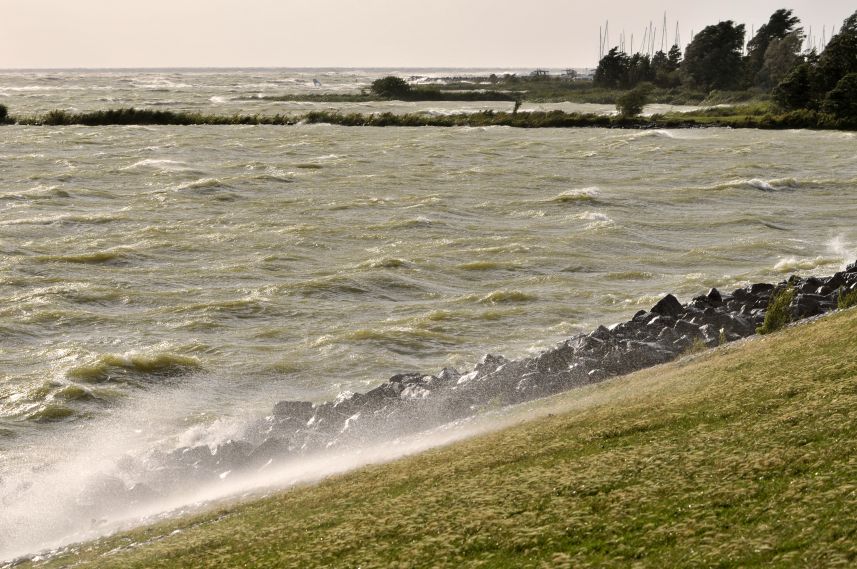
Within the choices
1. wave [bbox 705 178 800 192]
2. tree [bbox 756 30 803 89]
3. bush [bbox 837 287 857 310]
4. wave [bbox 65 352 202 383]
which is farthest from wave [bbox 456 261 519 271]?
tree [bbox 756 30 803 89]

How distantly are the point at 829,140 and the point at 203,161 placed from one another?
4744 centimetres

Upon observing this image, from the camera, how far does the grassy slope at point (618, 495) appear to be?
8.76m

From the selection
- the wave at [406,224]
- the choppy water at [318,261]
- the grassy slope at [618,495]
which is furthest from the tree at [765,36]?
the grassy slope at [618,495]

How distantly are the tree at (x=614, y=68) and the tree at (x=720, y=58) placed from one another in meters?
19.1

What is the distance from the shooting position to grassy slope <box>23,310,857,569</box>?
876 centimetres

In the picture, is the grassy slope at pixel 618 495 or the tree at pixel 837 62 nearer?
the grassy slope at pixel 618 495

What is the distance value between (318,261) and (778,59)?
12693 cm

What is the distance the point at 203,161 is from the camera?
63.6m

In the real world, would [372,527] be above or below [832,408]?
below

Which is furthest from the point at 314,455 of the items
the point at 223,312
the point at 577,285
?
the point at 577,285

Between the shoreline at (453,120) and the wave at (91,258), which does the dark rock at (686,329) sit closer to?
the wave at (91,258)

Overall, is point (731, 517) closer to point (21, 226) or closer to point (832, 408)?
point (832, 408)

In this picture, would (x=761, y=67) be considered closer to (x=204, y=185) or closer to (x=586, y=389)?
(x=204, y=185)

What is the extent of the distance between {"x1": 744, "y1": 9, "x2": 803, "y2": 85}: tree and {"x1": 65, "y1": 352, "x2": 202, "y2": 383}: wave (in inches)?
5860
